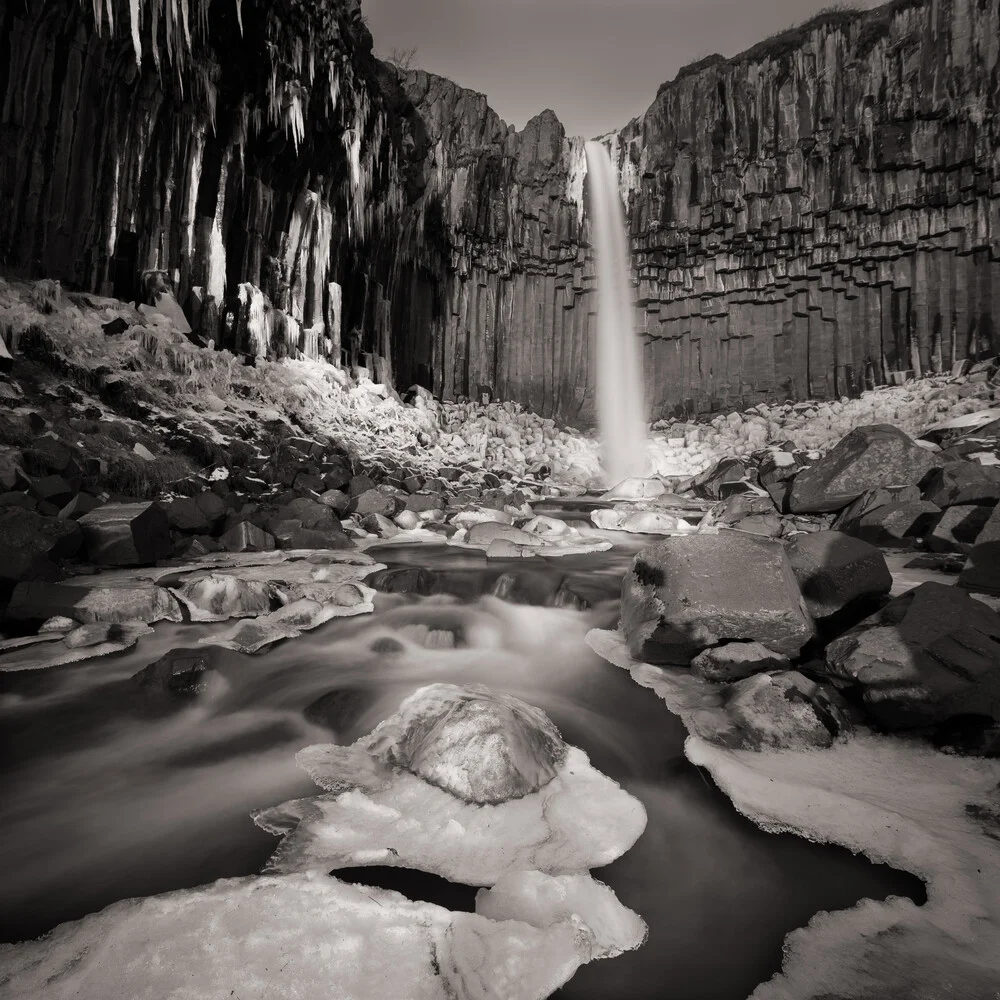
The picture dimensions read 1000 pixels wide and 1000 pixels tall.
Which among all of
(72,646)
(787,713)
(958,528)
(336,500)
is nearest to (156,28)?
(336,500)

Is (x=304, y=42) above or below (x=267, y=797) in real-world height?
above

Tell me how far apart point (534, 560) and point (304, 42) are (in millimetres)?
14366

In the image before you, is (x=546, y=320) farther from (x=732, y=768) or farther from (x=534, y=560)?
(x=732, y=768)

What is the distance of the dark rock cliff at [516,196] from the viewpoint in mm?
9859

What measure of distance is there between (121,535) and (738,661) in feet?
19.1

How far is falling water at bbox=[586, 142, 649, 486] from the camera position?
21344 millimetres

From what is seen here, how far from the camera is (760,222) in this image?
19.6 metres

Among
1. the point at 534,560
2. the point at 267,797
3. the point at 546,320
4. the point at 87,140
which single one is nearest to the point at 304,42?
the point at 87,140

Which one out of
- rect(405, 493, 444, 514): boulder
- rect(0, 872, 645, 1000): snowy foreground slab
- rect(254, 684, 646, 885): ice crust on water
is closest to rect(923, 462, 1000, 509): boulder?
rect(254, 684, 646, 885): ice crust on water

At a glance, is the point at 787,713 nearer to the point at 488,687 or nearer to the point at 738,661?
the point at 738,661

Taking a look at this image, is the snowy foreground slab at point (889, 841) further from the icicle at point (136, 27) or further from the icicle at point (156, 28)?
the icicle at point (156, 28)

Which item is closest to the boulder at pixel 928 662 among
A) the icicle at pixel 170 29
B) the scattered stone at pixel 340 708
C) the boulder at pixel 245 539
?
the scattered stone at pixel 340 708

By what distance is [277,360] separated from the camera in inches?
496

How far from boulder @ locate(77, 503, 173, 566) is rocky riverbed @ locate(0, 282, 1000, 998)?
1.1 inches
